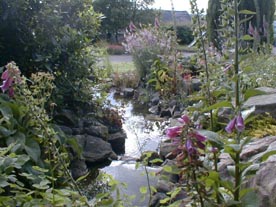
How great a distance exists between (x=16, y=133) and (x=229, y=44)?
1.71 m

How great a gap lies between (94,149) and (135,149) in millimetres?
560

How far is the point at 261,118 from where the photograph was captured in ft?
11.0

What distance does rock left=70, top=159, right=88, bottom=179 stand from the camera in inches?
155

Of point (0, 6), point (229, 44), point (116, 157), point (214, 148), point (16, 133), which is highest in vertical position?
point (0, 6)

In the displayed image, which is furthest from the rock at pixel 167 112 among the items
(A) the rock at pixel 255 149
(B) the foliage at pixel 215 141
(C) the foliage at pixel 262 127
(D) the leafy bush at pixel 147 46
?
(B) the foliage at pixel 215 141

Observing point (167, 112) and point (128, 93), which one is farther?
point (128, 93)

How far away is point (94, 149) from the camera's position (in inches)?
175

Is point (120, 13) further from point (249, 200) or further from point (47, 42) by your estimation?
point (249, 200)

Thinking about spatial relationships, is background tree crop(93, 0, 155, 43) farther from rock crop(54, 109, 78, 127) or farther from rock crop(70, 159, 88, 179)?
rock crop(70, 159, 88, 179)

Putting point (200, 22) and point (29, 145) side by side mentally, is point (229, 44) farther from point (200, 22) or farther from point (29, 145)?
point (29, 145)

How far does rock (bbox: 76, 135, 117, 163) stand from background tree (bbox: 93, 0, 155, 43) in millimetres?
15400

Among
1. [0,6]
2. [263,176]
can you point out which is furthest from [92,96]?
[263,176]

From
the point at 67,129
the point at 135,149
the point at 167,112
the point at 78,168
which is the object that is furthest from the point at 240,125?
the point at 167,112

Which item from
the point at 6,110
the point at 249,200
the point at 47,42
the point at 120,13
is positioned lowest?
the point at 249,200
